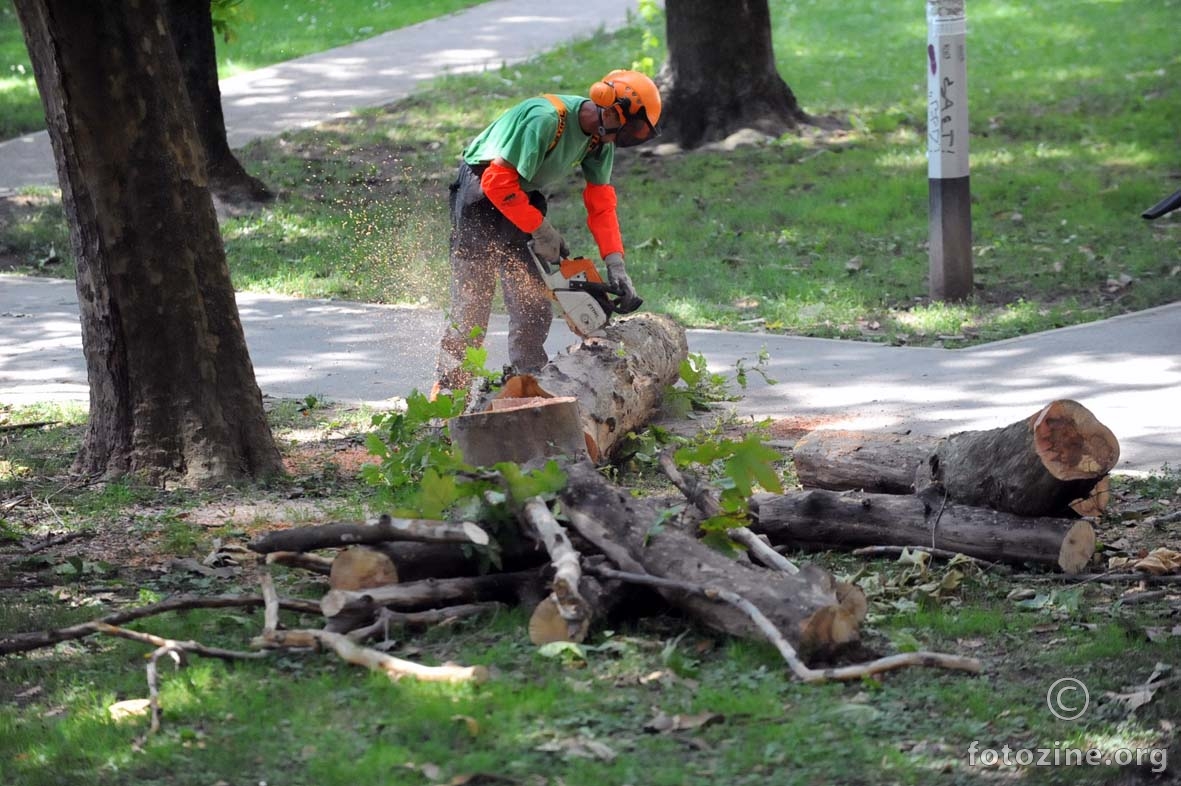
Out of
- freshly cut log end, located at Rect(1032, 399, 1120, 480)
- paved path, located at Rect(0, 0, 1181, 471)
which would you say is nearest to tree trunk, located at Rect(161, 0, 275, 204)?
paved path, located at Rect(0, 0, 1181, 471)

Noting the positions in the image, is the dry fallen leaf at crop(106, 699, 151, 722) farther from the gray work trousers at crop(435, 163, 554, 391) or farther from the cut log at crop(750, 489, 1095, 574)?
the gray work trousers at crop(435, 163, 554, 391)

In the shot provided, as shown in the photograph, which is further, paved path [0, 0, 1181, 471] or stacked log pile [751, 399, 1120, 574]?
paved path [0, 0, 1181, 471]

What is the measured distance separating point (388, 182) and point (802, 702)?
10.4 m

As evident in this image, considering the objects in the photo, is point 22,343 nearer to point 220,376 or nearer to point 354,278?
point 354,278

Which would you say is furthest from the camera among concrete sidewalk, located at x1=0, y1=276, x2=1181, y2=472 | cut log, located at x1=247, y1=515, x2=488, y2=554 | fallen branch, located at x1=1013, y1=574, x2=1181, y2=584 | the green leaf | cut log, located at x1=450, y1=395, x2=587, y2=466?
concrete sidewalk, located at x1=0, y1=276, x2=1181, y2=472

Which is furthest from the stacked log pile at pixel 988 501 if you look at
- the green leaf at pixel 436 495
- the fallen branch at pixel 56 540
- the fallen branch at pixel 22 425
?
the fallen branch at pixel 22 425

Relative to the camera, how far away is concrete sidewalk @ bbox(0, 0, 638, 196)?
611 inches

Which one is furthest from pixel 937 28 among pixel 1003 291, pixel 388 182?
pixel 388 182

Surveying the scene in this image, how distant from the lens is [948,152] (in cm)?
984

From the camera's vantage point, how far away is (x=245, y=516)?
606 centimetres

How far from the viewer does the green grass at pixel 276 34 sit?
56.5ft

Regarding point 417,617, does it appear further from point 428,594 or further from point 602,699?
point 602,699

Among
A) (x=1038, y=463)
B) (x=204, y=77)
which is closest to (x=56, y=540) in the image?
(x=1038, y=463)

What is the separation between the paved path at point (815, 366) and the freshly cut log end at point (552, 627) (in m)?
3.36
